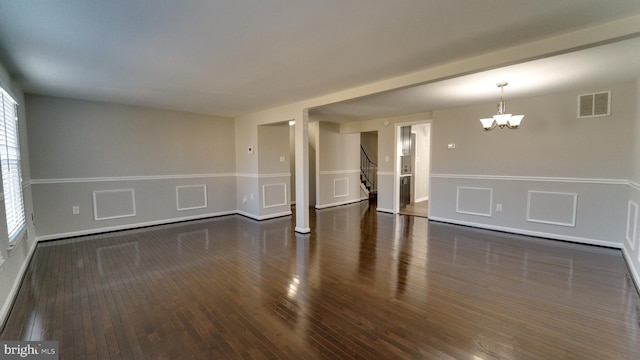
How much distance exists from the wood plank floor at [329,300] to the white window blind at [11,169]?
67 centimetres

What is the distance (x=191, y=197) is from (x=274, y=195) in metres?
1.87

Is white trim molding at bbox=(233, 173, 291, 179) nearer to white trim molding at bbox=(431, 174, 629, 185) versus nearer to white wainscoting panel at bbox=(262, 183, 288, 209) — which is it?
white wainscoting panel at bbox=(262, 183, 288, 209)

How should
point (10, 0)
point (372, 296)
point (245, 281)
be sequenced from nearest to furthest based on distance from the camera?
1. point (10, 0)
2. point (372, 296)
3. point (245, 281)

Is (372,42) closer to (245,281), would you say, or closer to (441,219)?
(245,281)

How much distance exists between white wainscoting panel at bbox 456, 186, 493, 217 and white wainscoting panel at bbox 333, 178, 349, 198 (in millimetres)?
3369

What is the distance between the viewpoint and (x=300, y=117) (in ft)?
16.4

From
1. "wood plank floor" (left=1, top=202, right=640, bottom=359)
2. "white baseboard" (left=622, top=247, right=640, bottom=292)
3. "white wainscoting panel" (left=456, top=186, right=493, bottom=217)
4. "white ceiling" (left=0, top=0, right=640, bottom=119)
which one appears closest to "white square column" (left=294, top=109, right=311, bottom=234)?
"wood plank floor" (left=1, top=202, right=640, bottom=359)

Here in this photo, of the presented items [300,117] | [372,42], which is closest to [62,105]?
[300,117]

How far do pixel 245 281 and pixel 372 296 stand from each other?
56.4 inches

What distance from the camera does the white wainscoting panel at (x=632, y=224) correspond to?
3281mm

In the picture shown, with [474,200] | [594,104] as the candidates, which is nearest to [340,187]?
[474,200]

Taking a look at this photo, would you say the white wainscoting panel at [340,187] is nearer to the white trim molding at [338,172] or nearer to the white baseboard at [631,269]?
the white trim molding at [338,172]

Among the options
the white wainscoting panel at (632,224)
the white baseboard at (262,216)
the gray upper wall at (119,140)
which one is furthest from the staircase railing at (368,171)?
the white wainscoting panel at (632,224)

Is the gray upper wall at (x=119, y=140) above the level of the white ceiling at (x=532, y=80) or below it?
below
